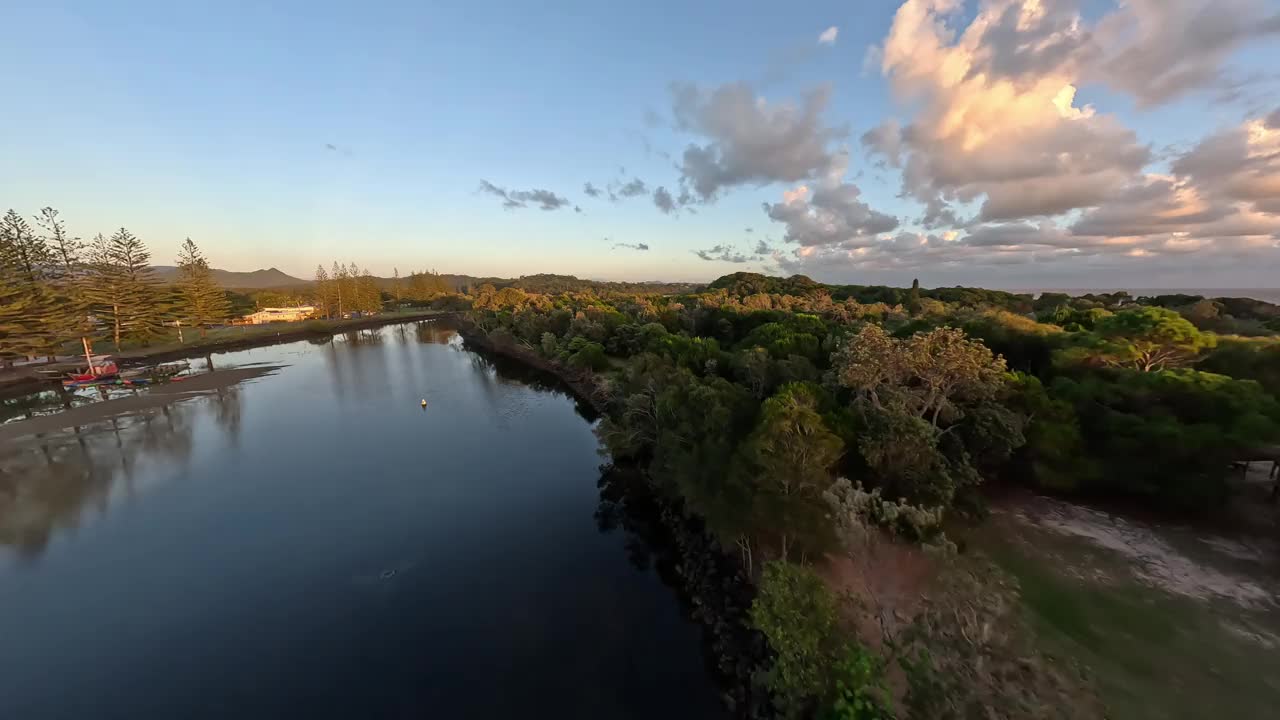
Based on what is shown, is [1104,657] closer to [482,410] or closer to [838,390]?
[838,390]

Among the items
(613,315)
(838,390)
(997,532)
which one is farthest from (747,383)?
(613,315)

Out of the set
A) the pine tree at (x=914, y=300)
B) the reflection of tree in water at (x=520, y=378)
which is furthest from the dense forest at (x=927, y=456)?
the pine tree at (x=914, y=300)

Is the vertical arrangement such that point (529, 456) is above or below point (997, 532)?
below

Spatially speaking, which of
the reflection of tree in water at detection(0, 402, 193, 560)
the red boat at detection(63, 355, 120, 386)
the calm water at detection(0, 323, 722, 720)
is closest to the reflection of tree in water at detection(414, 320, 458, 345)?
the red boat at detection(63, 355, 120, 386)

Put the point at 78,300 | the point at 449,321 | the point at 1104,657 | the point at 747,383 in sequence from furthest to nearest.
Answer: the point at 449,321 → the point at 78,300 → the point at 747,383 → the point at 1104,657

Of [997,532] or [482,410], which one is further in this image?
[482,410]

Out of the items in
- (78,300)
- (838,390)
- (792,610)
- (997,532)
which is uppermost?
(78,300)

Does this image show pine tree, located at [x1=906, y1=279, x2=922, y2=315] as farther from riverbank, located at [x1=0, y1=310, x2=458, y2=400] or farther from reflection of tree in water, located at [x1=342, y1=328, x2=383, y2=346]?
riverbank, located at [x1=0, y1=310, x2=458, y2=400]
